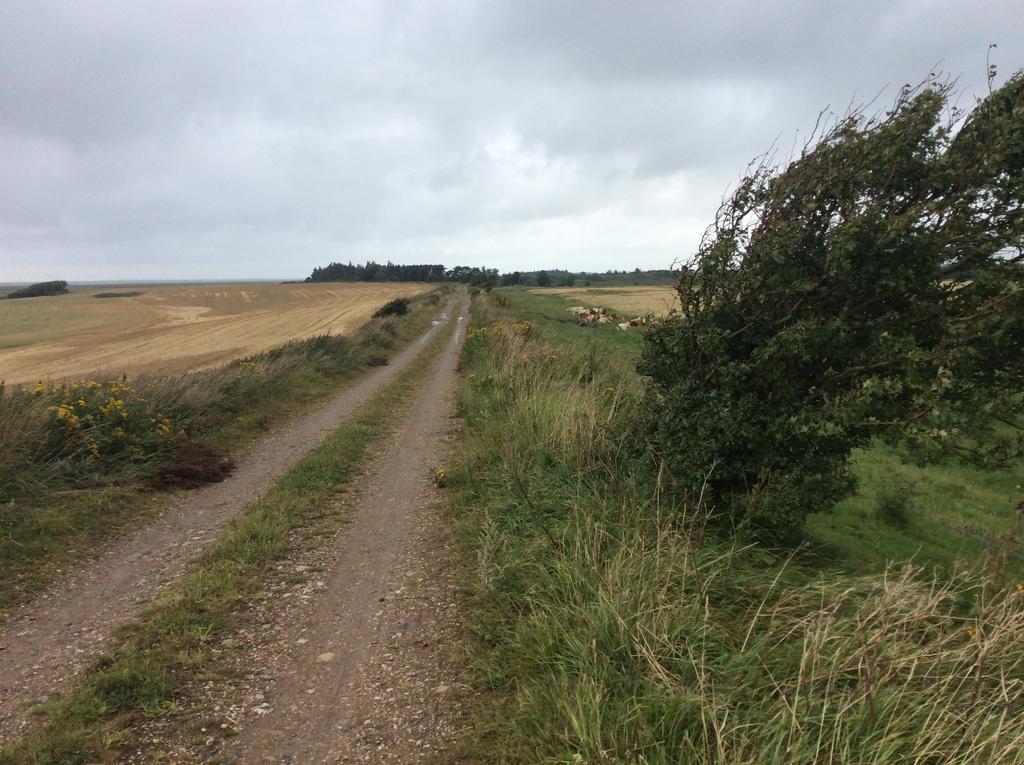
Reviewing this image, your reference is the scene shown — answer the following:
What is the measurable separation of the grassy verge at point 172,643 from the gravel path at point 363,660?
0.35 m

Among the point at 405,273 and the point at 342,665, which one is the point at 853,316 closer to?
the point at 342,665

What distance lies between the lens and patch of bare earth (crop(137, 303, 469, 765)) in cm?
291

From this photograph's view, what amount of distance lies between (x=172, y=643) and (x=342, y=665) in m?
1.19

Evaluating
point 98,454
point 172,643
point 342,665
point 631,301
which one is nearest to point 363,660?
point 342,665

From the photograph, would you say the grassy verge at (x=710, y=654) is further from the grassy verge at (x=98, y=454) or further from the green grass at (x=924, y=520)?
the grassy verge at (x=98, y=454)

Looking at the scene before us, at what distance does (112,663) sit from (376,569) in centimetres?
197

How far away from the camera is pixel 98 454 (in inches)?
279

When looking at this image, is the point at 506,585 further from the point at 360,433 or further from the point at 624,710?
the point at 360,433

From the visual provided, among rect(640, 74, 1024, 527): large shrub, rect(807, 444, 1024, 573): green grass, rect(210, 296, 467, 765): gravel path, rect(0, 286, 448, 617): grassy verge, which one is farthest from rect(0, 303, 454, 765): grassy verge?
rect(807, 444, 1024, 573): green grass

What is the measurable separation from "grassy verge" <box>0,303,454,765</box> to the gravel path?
35 centimetres

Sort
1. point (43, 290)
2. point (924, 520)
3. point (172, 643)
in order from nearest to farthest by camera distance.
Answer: point (172, 643), point (924, 520), point (43, 290)

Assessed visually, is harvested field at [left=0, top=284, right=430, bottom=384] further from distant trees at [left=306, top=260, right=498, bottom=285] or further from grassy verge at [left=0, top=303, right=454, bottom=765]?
distant trees at [left=306, top=260, right=498, bottom=285]

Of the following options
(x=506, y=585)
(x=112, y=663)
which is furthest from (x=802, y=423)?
(x=112, y=663)

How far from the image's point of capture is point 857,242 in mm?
3768
